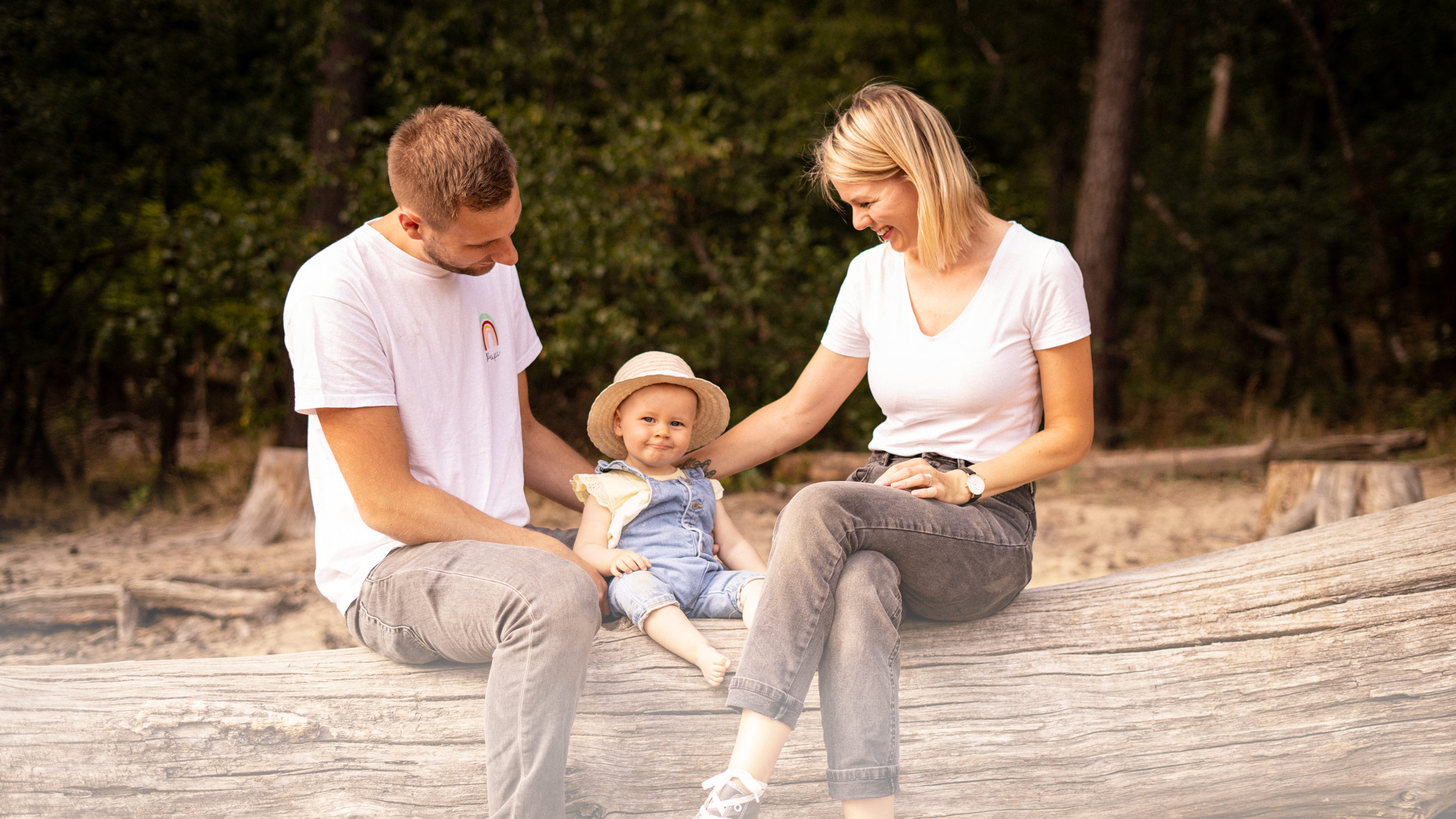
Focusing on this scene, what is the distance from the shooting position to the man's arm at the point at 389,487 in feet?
7.04

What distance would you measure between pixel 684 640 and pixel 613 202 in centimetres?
497

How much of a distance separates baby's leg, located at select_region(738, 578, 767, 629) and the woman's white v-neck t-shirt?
18.3 inches

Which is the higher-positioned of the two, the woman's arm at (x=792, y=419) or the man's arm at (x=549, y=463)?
the woman's arm at (x=792, y=419)

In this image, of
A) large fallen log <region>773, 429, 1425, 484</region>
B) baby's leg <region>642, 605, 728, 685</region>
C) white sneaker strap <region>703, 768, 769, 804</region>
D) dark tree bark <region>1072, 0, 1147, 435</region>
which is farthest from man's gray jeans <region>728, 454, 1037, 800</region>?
dark tree bark <region>1072, 0, 1147, 435</region>

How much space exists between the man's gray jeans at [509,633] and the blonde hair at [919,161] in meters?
1.16

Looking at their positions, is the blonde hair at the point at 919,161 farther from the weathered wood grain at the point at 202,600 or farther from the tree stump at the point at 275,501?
the tree stump at the point at 275,501

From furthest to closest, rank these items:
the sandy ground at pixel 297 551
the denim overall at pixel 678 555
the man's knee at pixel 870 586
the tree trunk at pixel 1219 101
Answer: the tree trunk at pixel 1219 101, the sandy ground at pixel 297 551, the denim overall at pixel 678 555, the man's knee at pixel 870 586

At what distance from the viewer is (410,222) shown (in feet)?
7.53

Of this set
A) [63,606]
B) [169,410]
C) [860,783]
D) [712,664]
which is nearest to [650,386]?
[712,664]

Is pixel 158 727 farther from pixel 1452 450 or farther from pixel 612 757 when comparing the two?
pixel 1452 450

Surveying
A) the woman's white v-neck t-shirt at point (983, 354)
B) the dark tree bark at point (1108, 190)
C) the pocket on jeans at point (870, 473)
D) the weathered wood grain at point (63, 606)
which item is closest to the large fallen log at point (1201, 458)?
the dark tree bark at point (1108, 190)

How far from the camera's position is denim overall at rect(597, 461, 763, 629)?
2420mm

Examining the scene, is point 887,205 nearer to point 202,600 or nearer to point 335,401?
point 335,401

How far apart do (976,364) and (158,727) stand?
81.5 inches
